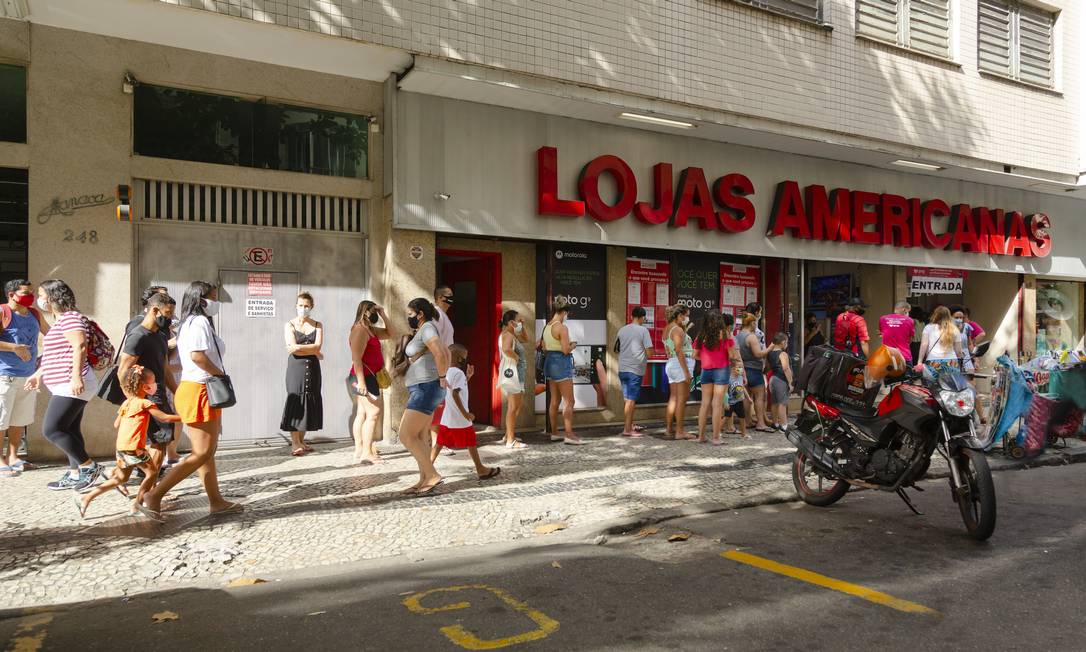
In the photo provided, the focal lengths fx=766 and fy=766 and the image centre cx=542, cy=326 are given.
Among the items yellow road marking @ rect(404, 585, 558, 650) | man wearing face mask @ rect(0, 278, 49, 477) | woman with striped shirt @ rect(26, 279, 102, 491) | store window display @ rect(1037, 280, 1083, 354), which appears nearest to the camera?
yellow road marking @ rect(404, 585, 558, 650)

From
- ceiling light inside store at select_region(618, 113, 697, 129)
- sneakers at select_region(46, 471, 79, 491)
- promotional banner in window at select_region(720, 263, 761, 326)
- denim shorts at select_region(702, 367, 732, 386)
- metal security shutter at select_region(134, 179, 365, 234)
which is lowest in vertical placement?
sneakers at select_region(46, 471, 79, 491)

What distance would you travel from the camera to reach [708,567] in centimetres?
483

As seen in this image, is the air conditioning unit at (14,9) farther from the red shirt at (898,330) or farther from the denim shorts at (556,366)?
the red shirt at (898,330)

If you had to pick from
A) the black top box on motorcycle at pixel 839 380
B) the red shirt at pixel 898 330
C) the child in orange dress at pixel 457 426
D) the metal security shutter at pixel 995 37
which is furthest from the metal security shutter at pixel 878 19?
the child in orange dress at pixel 457 426

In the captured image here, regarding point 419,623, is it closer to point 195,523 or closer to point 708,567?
point 708,567

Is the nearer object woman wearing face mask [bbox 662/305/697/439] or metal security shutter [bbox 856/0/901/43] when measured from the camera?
woman wearing face mask [bbox 662/305/697/439]

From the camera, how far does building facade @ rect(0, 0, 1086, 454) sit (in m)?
8.30

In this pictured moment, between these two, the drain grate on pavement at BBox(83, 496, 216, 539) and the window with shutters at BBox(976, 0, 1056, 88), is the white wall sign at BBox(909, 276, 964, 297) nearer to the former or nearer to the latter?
the window with shutters at BBox(976, 0, 1056, 88)

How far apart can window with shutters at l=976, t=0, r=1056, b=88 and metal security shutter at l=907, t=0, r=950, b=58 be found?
3.17 ft

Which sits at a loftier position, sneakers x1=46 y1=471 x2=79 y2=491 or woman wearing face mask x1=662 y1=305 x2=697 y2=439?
woman wearing face mask x1=662 y1=305 x2=697 y2=439

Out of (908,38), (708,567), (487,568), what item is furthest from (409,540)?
(908,38)

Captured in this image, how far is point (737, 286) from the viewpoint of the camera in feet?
42.8

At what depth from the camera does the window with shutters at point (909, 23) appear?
12789mm

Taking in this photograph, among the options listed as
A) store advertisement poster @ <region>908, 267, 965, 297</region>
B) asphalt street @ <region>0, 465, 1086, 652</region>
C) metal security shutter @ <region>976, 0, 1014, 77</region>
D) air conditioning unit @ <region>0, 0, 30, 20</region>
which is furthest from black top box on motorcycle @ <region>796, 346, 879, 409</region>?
metal security shutter @ <region>976, 0, 1014, 77</region>
